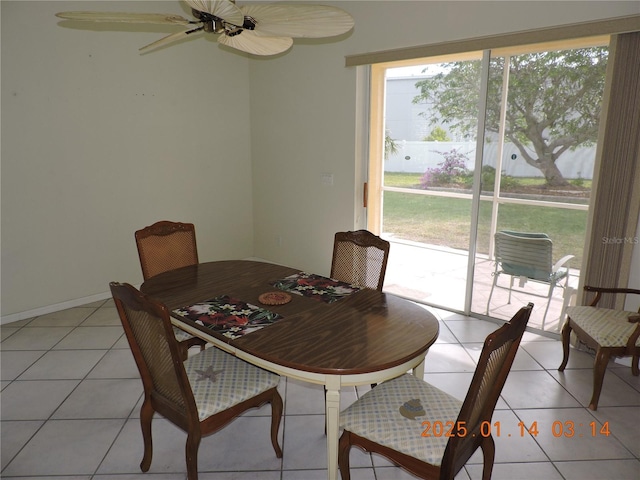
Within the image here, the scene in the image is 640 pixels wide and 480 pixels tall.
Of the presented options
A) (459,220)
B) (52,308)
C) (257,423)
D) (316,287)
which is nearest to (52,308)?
(52,308)

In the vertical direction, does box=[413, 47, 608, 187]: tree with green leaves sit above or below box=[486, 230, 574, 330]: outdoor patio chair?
above

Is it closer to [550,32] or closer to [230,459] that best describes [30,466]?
[230,459]

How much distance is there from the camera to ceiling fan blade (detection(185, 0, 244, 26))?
4.99 feet

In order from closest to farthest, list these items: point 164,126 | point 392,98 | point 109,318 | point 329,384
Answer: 1. point 329,384
2. point 109,318
3. point 392,98
4. point 164,126

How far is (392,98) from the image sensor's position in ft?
13.1

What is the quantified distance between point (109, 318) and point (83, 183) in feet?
4.00

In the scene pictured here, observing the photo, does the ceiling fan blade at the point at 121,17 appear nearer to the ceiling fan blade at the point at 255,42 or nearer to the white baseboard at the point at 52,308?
the ceiling fan blade at the point at 255,42

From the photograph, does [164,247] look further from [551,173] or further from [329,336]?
[551,173]

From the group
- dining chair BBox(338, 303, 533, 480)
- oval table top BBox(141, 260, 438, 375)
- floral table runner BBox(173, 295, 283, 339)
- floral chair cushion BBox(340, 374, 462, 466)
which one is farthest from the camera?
floral table runner BBox(173, 295, 283, 339)

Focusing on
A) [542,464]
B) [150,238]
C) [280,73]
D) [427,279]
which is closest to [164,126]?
[280,73]

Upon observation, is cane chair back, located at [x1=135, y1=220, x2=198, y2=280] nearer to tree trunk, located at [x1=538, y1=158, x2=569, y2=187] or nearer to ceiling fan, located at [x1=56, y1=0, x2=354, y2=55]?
ceiling fan, located at [x1=56, y1=0, x2=354, y2=55]

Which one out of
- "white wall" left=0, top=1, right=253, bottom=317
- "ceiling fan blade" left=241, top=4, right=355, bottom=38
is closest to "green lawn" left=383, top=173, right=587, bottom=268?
"white wall" left=0, top=1, right=253, bottom=317

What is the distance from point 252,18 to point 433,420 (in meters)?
1.73

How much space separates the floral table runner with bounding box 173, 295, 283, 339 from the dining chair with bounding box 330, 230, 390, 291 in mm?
815
